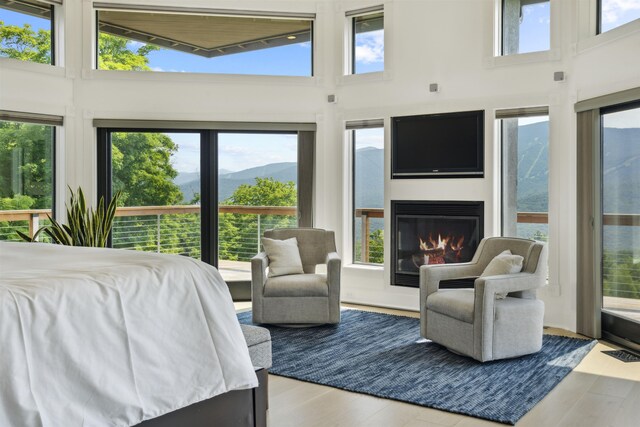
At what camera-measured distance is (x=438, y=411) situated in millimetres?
3328

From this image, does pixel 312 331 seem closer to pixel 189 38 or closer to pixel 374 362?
pixel 374 362

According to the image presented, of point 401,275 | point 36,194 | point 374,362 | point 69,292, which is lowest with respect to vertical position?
point 374,362

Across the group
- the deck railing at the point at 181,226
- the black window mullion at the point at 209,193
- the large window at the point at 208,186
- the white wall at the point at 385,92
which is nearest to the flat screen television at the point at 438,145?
the white wall at the point at 385,92

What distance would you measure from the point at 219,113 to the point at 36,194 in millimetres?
2087

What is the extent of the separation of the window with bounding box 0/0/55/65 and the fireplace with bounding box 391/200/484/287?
157 inches

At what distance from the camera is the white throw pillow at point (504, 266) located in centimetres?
442

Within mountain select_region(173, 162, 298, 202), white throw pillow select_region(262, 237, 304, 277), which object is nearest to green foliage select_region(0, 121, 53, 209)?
mountain select_region(173, 162, 298, 202)

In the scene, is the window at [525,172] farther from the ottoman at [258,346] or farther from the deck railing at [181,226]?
the ottoman at [258,346]

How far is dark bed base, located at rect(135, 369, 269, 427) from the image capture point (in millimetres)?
2305

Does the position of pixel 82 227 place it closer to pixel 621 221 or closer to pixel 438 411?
pixel 438 411

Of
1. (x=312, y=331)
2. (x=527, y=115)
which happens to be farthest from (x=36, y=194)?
(x=527, y=115)

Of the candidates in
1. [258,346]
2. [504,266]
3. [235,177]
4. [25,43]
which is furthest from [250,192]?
[258,346]

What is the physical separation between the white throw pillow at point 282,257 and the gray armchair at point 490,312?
4.58 ft

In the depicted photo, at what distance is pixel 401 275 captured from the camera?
627 cm
